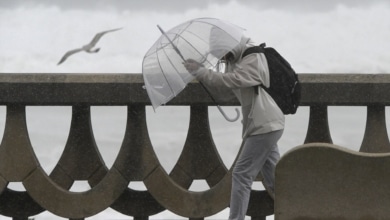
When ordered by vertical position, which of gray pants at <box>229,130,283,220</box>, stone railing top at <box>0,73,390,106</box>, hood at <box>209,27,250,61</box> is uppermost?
hood at <box>209,27,250,61</box>

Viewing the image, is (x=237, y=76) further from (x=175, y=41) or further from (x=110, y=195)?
(x=110, y=195)

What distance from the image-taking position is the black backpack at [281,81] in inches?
338

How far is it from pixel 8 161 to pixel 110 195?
3.10ft

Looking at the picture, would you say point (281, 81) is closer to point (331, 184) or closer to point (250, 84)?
point (250, 84)

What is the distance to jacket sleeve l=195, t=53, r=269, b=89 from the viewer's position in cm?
838

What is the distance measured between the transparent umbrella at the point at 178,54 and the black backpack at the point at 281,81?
267mm

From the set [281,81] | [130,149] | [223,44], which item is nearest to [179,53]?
[223,44]

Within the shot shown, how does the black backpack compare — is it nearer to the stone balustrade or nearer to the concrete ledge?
the stone balustrade

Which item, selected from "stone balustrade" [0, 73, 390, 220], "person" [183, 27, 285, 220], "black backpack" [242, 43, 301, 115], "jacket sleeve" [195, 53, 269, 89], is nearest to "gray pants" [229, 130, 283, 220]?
"person" [183, 27, 285, 220]

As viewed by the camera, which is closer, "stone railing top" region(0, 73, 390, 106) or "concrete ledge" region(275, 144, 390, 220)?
"concrete ledge" region(275, 144, 390, 220)

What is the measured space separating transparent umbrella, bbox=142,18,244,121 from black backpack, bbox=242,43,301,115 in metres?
0.27

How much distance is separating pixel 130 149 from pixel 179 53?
1516mm

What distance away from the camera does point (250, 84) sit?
27.6 ft

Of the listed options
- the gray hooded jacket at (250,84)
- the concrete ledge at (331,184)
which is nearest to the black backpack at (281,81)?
the gray hooded jacket at (250,84)
